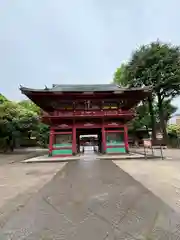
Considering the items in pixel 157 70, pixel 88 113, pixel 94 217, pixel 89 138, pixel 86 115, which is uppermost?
pixel 157 70

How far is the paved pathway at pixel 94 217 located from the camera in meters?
3.07

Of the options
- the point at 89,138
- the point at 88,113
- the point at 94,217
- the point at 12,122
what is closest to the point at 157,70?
the point at 88,113

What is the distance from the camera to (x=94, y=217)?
12.4 ft

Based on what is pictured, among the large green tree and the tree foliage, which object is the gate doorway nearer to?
the tree foliage

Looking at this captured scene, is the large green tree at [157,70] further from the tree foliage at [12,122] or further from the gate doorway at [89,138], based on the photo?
the tree foliage at [12,122]

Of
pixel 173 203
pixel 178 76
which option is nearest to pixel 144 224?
pixel 173 203

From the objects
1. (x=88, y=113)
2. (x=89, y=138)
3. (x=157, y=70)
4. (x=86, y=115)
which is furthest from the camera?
(x=89, y=138)

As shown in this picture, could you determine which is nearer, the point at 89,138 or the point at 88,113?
the point at 88,113

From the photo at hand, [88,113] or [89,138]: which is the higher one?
[89,138]

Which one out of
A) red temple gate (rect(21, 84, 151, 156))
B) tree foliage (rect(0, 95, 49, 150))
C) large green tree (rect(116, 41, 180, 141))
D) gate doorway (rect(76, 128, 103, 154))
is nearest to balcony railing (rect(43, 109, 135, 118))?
red temple gate (rect(21, 84, 151, 156))

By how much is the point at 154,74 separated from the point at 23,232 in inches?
1306

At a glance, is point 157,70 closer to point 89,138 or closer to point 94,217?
point 89,138

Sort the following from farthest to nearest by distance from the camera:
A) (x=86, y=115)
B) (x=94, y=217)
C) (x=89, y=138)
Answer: (x=89, y=138), (x=86, y=115), (x=94, y=217)

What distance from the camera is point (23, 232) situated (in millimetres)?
3250
